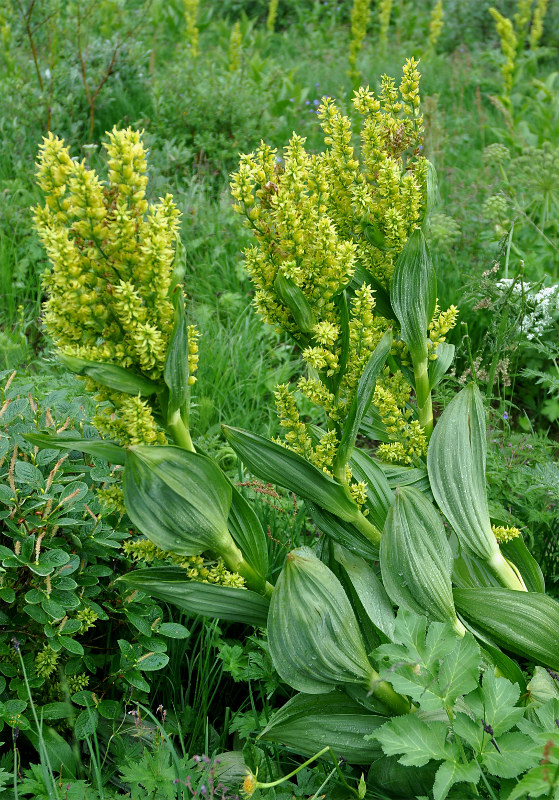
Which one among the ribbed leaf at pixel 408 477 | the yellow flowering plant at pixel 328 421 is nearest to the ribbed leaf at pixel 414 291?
the yellow flowering plant at pixel 328 421

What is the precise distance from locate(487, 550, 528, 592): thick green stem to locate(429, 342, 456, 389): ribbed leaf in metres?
0.44

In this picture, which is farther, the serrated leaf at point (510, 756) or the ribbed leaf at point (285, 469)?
the ribbed leaf at point (285, 469)

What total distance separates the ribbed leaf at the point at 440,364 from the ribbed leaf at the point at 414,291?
0.12m

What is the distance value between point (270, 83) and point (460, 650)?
6015 millimetres

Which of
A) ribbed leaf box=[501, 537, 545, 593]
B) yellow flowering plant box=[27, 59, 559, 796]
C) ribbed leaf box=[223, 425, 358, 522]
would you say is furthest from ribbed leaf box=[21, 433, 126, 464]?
ribbed leaf box=[501, 537, 545, 593]

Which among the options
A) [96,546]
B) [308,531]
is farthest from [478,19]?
[96,546]

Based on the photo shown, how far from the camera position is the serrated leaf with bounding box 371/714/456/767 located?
1.40 meters

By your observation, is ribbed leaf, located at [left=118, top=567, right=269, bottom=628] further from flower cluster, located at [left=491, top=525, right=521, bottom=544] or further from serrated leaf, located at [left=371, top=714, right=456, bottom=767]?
flower cluster, located at [left=491, top=525, right=521, bottom=544]

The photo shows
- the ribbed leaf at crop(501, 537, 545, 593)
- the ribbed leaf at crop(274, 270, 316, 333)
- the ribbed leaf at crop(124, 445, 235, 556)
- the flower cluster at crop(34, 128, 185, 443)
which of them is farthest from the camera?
the ribbed leaf at crop(501, 537, 545, 593)

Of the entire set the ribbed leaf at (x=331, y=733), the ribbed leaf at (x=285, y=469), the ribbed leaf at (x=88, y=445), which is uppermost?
the ribbed leaf at (x=88, y=445)

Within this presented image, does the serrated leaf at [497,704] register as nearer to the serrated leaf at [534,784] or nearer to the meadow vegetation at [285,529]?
the meadow vegetation at [285,529]

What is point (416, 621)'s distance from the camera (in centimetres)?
148

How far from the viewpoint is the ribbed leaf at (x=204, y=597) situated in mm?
1582

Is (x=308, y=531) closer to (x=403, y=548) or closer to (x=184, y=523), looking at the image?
(x=403, y=548)
